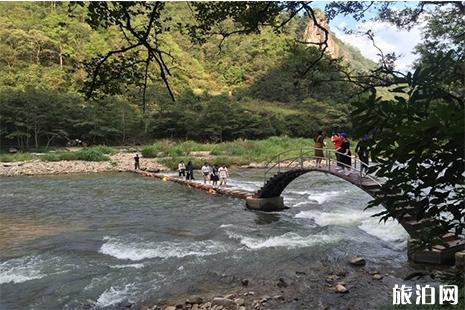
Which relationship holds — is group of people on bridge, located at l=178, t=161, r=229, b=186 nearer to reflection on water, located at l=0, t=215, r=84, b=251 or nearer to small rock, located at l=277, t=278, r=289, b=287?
reflection on water, located at l=0, t=215, r=84, b=251

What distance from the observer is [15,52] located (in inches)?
2356

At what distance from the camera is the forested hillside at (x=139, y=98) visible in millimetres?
44531

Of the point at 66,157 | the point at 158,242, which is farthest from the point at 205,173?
the point at 66,157

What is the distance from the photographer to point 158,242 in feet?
42.3

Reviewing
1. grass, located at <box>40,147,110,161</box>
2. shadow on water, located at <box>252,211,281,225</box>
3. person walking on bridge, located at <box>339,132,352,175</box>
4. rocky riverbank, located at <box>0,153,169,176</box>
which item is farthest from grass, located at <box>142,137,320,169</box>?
person walking on bridge, located at <box>339,132,352,175</box>

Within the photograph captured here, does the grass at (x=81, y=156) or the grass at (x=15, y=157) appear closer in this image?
the grass at (x=15, y=157)

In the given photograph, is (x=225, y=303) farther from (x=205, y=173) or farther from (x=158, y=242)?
(x=205, y=173)

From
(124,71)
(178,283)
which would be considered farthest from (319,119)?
(124,71)

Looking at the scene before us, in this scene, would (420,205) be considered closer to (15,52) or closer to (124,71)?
(124,71)

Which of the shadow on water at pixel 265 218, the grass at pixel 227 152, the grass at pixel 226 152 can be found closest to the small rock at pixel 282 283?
the shadow on water at pixel 265 218

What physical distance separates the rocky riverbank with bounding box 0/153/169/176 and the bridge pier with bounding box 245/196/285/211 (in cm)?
1485

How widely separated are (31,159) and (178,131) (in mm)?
19949

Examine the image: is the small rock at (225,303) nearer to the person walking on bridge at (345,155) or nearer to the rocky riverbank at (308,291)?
the rocky riverbank at (308,291)

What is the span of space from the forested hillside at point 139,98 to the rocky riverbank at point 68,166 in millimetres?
4587
